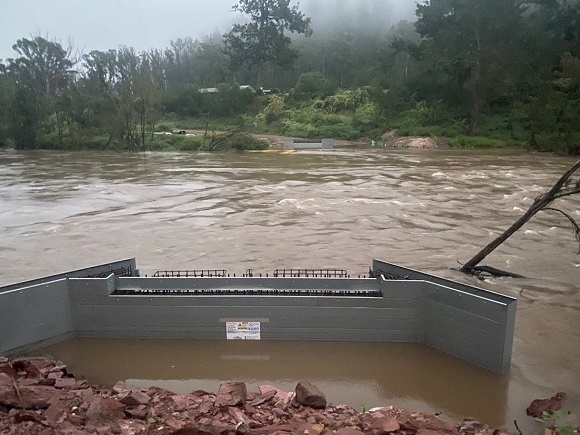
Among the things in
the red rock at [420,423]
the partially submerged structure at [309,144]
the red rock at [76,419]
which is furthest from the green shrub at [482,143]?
the red rock at [76,419]

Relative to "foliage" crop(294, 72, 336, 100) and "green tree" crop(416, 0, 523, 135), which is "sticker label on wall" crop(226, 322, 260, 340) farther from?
"foliage" crop(294, 72, 336, 100)

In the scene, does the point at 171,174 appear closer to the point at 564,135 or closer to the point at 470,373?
the point at 470,373

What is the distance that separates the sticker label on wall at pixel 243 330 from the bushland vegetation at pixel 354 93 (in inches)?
1161

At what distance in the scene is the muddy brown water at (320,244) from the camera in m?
5.61

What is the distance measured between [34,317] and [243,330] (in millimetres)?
2433

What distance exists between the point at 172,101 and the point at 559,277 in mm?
47592

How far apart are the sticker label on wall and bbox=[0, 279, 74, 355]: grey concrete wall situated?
6.44 ft

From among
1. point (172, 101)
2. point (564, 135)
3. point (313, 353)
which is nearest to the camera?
point (313, 353)

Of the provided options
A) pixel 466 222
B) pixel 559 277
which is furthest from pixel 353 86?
pixel 559 277

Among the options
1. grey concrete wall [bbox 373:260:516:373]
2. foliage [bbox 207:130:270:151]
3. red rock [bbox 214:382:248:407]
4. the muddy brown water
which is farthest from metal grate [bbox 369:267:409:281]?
foliage [bbox 207:130:270:151]

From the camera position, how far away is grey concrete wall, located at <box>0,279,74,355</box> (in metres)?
5.73

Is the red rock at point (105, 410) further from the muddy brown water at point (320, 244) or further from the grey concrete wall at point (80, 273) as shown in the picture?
the grey concrete wall at point (80, 273)

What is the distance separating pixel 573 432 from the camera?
367 centimetres

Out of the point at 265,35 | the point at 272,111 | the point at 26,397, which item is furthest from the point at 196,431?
the point at 265,35
